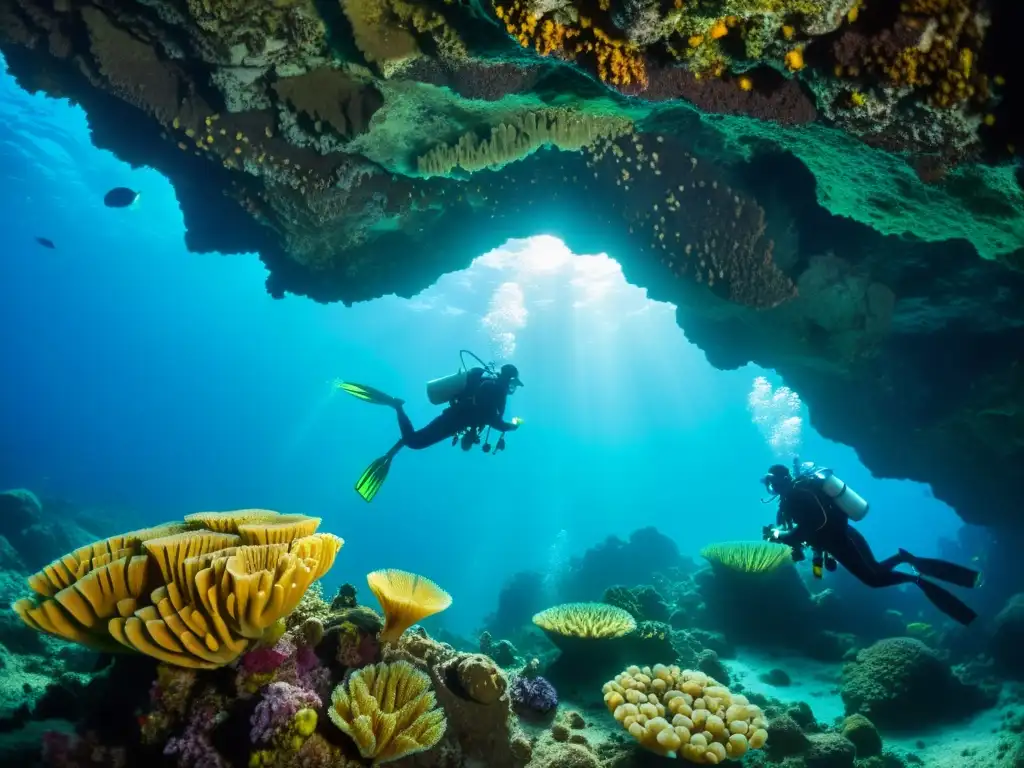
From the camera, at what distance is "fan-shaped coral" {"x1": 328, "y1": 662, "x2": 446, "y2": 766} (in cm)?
297

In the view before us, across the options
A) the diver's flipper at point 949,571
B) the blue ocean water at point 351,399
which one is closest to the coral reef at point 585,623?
the diver's flipper at point 949,571

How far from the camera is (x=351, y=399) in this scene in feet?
334

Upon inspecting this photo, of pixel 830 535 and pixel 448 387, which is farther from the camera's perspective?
pixel 448 387

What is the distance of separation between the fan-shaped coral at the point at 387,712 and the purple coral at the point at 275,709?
8.1 inches

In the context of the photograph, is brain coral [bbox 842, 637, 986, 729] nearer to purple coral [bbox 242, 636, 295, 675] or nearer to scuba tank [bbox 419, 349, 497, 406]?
scuba tank [bbox 419, 349, 497, 406]

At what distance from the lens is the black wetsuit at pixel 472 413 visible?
28.0ft

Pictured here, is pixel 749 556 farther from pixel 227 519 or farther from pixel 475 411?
pixel 227 519

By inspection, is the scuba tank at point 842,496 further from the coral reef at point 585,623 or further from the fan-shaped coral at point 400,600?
the fan-shaped coral at point 400,600

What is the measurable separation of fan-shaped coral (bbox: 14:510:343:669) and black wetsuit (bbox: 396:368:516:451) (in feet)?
17.6

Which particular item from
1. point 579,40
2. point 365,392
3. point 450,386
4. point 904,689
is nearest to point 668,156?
point 579,40

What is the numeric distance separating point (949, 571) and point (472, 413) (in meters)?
6.78

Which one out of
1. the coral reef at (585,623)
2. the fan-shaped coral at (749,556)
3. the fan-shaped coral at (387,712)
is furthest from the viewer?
the fan-shaped coral at (749,556)

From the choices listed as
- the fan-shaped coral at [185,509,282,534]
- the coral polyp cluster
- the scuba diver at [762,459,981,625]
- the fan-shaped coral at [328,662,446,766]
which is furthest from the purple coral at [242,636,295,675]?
the scuba diver at [762,459,981,625]

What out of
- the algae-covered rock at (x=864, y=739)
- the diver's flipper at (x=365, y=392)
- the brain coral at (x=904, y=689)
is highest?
the diver's flipper at (x=365, y=392)
